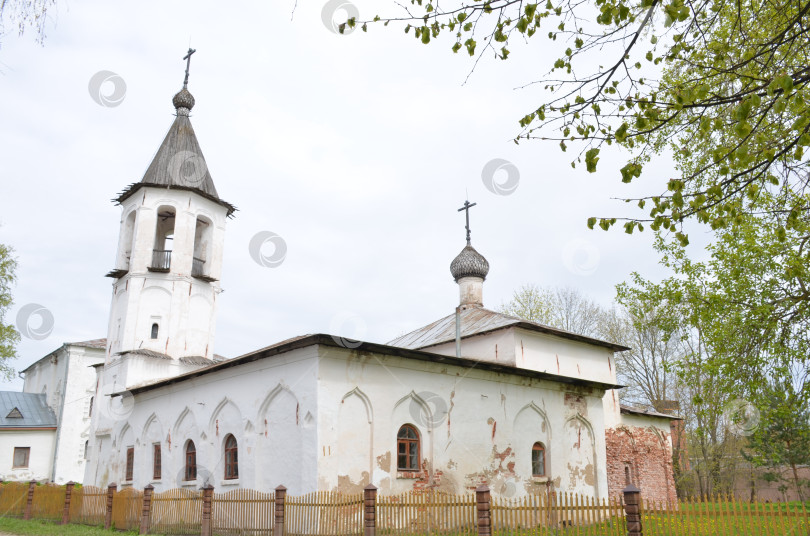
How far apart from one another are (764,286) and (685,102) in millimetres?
10027

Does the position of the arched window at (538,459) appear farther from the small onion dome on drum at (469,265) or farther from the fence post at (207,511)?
the small onion dome on drum at (469,265)

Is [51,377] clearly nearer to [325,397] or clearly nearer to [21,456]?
[21,456]

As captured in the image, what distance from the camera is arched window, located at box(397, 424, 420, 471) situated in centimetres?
1399

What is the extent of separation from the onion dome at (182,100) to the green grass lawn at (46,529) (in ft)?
54.2

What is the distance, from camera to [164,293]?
2317cm

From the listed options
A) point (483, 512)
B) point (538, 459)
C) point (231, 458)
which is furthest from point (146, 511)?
point (538, 459)

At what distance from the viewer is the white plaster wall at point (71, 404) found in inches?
1350

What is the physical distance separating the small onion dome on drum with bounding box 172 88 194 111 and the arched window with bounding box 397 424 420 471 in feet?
61.8

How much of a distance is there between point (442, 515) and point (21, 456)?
1246 inches

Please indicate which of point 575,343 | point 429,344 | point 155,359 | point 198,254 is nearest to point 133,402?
point 155,359

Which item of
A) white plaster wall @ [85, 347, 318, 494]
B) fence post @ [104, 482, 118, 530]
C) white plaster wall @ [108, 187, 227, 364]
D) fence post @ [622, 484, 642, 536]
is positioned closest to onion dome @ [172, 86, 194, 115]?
white plaster wall @ [108, 187, 227, 364]

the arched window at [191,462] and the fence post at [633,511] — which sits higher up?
the arched window at [191,462]

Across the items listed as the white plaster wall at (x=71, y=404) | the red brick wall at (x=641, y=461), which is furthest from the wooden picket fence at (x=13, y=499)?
the red brick wall at (x=641, y=461)

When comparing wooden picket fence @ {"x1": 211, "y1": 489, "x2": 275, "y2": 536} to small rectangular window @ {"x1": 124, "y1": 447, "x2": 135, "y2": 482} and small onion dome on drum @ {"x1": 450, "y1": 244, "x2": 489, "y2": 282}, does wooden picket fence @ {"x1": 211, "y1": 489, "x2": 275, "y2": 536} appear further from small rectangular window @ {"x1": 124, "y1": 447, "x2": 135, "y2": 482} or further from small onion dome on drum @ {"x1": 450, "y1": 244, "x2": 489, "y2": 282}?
small onion dome on drum @ {"x1": 450, "y1": 244, "x2": 489, "y2": 282}
